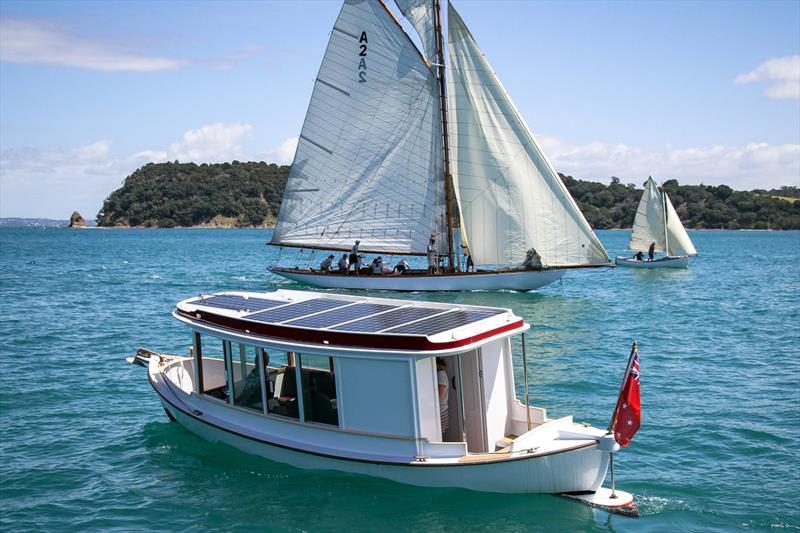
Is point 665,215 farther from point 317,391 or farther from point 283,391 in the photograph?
point 317,391

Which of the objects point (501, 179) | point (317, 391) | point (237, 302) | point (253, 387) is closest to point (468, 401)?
point (317, 391)

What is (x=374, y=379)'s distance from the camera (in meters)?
12.2

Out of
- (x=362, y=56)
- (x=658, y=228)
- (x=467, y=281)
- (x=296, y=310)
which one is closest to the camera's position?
(x=296, y=310)

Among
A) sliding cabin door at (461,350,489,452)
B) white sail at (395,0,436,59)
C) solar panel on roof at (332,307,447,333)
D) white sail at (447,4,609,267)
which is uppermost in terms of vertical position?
white sail at (395,0,436,59)

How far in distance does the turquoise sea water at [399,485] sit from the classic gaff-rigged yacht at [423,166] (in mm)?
5285

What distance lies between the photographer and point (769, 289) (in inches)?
1929

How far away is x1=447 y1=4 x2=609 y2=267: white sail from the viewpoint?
3853 centimetres

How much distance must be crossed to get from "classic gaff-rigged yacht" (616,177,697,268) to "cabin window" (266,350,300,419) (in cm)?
5515

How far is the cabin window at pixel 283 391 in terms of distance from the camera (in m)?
13.5

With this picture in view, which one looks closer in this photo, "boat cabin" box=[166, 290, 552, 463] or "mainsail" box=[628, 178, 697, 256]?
"boat cabin" box=[166, 290, 552, 463]

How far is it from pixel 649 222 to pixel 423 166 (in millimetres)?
32937

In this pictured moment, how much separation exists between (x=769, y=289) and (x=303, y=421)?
144 ft

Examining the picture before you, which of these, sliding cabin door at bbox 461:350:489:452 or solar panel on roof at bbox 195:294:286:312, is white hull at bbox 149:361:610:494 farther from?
solar panel on roof at bbox 195:294:286:312

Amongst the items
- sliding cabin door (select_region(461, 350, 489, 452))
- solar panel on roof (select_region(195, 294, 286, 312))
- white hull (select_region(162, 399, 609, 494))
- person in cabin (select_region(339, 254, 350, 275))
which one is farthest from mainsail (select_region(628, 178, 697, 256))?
white hull (select_region(162, 399, 609, 494))
